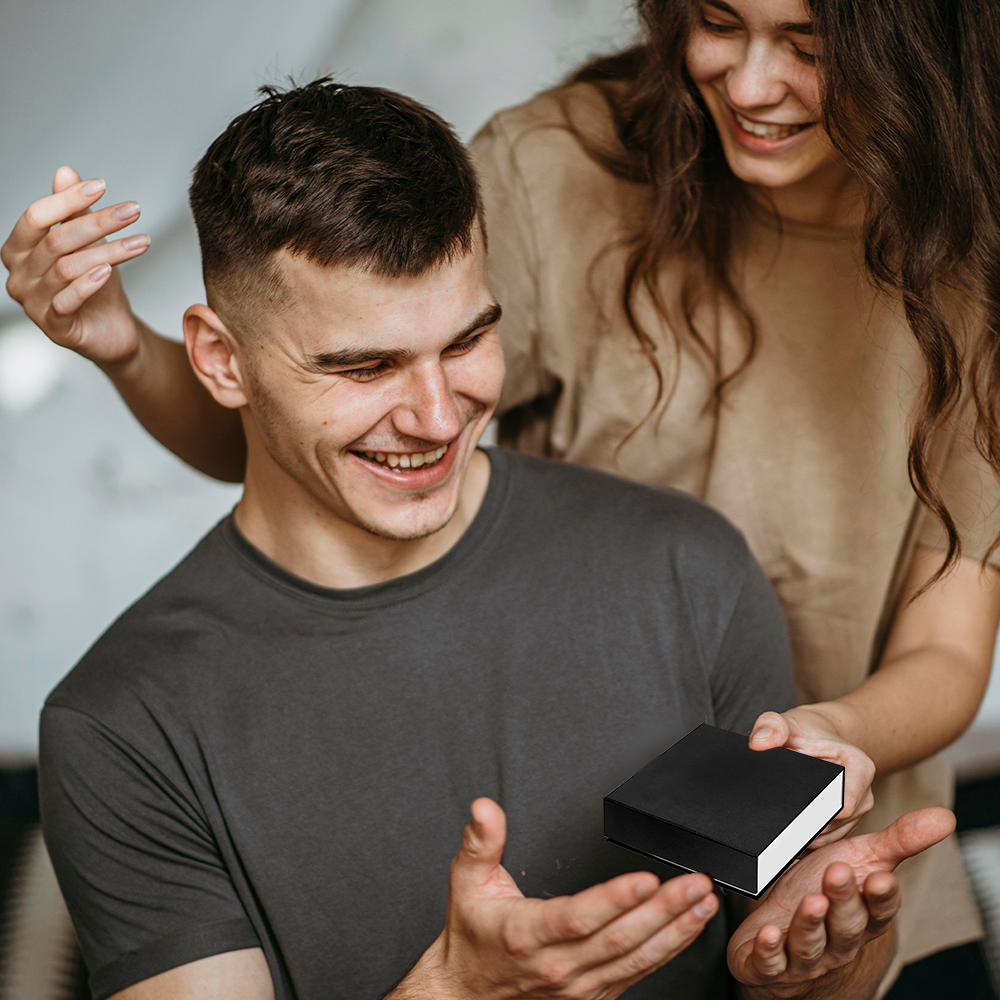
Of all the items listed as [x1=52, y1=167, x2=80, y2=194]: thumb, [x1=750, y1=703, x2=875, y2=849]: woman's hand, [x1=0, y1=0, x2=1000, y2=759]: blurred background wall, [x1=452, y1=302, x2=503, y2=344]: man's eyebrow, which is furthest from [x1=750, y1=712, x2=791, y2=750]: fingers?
[x1=0, y1=0, x2=1000, y2=759]: blurred background wall

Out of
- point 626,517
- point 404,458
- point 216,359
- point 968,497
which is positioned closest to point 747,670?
point 626,517

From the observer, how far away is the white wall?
7.34ft

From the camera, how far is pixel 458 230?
118 cm

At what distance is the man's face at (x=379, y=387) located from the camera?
1.14m

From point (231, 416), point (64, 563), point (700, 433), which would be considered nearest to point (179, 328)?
point (64, 563)

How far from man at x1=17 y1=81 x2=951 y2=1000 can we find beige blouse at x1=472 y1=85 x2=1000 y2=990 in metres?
0.18

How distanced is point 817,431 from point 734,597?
0.28 meters

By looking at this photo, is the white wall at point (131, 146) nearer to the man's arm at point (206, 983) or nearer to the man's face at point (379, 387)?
the man's face at point (379, 387)

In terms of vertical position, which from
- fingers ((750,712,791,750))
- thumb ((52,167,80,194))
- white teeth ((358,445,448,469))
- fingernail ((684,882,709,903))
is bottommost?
fingers ((750,712,791,750))

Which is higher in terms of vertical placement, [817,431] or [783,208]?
[783,208]

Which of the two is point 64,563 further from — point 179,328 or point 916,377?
point 916,377

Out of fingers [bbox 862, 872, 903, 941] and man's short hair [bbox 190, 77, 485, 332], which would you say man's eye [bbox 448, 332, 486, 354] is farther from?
fingers [bbox 862, 872, 903, 941]

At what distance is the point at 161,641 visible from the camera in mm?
1297

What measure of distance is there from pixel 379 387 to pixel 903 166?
1.99 feet
